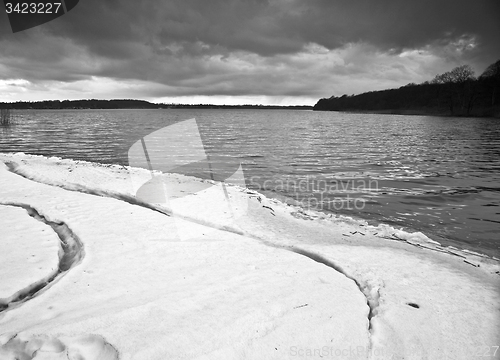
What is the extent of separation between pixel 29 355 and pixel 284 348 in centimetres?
236

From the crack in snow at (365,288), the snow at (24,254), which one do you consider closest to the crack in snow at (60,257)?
the snow at (24,254)

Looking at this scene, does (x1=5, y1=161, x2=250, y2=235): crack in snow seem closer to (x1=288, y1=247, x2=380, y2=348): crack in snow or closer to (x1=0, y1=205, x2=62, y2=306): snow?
(x1=288, y1=247, x2=380, y2=348): crack in snow

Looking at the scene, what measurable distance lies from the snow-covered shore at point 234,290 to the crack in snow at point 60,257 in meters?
0.05

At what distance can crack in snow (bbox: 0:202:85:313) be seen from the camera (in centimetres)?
357

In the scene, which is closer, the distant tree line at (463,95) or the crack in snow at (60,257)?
the crack in snow at (60,257)

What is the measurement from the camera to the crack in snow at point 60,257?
11.7ft

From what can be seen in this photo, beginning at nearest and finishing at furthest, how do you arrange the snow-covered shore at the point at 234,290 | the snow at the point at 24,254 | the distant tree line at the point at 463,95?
the snow-covered shore at the point at 234,290 → the snow at the point at 24,254 → the distant tree line at the point at 463,95

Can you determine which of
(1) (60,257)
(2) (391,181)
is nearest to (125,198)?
(1) (60,257)

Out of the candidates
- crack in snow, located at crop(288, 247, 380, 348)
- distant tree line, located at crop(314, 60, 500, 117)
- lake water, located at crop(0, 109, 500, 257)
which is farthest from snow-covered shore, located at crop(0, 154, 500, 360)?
distant tree line, located at crop(314, 60, 500, 117)

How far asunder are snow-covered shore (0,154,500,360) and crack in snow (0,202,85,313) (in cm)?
5

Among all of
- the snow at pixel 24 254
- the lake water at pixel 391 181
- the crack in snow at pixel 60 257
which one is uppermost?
the snow at pixel 24 254

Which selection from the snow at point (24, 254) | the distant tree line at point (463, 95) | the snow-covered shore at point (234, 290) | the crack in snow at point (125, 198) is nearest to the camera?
the snow-covered shore at point (234, 290)

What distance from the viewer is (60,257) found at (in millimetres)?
4746

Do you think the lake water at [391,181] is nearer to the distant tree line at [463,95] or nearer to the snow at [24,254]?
the snow at [24,254]
